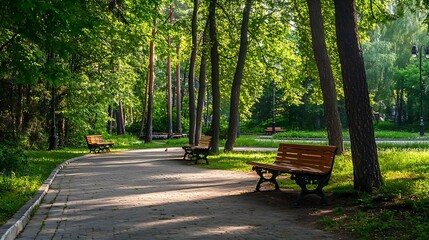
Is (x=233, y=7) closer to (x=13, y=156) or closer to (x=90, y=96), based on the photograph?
(x=90, y=96)

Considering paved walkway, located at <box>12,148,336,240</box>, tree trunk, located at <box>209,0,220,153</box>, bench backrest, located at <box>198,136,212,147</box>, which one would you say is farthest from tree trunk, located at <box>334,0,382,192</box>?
tree trunk, located at <box>209,0,220,153</box>

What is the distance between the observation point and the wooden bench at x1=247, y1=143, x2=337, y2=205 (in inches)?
314

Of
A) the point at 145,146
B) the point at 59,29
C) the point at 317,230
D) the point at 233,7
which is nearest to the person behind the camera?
the point at 317,230

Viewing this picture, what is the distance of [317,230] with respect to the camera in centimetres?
613

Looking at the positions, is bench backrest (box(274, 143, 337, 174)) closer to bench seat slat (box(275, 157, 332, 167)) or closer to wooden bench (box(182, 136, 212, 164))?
bench seat slat (box(275, 157, 332, 167))

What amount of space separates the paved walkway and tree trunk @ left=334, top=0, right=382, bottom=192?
1.47 metres

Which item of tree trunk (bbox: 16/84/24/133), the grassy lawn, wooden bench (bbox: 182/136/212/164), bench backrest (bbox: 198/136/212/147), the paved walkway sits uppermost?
tree trunk (bbox: 16/84/24/133)

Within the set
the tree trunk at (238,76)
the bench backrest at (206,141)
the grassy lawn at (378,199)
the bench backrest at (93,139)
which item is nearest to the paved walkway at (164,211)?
the grassy lawn at (378,199)

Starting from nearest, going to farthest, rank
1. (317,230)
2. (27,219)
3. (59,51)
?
(317,230) → (27,219) → (59,51)

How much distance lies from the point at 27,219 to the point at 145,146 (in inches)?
890

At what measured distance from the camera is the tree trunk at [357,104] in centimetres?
802

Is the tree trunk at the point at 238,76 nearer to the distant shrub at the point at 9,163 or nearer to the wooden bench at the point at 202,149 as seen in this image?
the wooden bench at the point at 202,149

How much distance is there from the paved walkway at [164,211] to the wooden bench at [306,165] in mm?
534

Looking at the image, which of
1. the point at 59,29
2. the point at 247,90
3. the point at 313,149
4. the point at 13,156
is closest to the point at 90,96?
the point at 247,90
